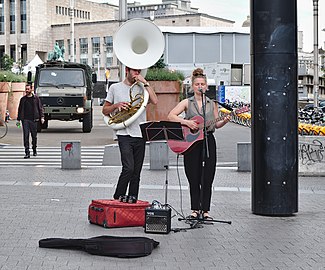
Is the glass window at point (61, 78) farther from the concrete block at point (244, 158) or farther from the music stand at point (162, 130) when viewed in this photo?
the music stand at point (162, 130)

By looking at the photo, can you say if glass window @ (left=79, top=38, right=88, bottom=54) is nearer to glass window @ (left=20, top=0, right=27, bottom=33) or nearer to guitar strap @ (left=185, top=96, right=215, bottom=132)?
glass window @ (left=20, top=0, right=27, bottom=33)

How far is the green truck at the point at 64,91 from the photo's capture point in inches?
1256

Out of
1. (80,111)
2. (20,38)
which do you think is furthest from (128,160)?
(20,38)

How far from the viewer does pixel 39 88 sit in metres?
32.2

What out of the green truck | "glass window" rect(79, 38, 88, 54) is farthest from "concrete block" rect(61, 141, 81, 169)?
"glass window" rect(79, 38, 88, 54)

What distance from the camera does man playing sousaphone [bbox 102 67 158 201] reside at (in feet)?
32.9

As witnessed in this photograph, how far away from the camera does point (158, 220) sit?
929 centimetres

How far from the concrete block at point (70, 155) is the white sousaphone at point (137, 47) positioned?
697 centimetres

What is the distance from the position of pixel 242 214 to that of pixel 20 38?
117178 millimetres

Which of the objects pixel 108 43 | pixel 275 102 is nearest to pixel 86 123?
pixel 275 102

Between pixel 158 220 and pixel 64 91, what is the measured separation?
2325cm

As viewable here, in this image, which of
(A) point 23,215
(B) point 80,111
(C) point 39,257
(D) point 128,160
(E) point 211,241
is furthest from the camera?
(B) point 80,111

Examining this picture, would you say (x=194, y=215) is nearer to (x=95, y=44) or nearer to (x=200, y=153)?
(x=200, y=153)

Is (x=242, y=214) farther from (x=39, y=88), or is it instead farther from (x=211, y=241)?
(x=39, y=88)
